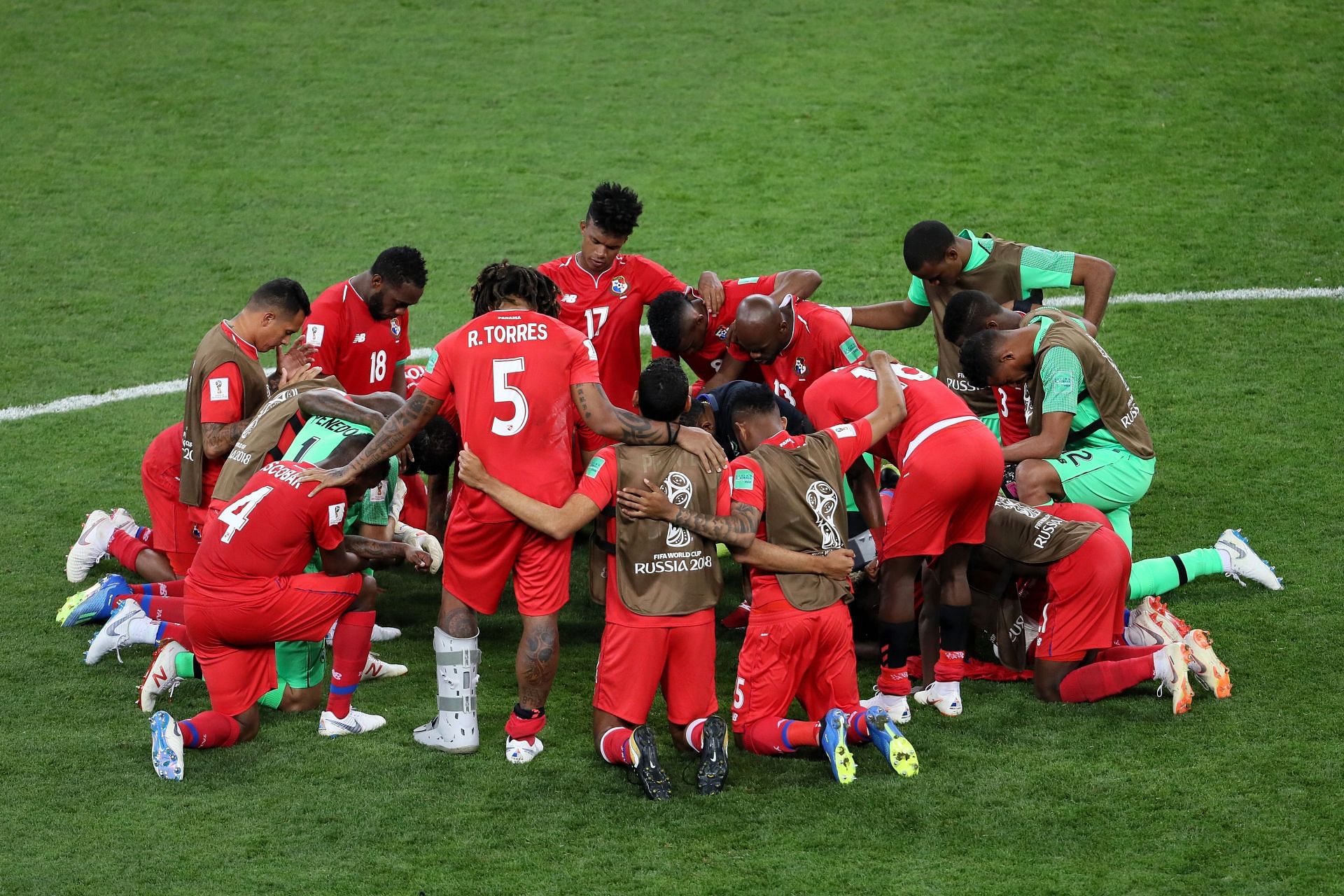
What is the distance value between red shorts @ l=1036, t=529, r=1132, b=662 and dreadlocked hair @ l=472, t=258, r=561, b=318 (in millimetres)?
2696

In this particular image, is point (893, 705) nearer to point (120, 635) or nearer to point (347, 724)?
point (347, 724)

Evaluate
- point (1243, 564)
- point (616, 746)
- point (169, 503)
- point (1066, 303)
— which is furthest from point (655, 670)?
point (1066, 303)

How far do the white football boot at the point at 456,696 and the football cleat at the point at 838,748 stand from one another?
155cm

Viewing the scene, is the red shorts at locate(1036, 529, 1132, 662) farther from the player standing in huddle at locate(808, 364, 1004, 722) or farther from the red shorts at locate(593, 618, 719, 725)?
the red shorts at locate(593, 618, 719, 725)

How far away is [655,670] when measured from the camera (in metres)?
6.04

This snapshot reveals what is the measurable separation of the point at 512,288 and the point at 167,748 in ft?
7.93

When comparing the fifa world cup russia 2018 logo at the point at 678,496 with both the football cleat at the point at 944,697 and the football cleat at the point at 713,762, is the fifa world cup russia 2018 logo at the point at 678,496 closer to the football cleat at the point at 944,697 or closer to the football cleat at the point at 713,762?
the football cleat at the point at 713,762

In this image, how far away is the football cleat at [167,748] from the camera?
233 inches

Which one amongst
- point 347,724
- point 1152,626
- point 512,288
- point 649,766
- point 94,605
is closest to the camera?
point 649,766

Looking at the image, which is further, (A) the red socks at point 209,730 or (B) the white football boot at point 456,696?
(B) the white football boot at point 456,696

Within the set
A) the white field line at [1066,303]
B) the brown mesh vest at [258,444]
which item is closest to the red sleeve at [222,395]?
the brown mesh vest at [258,444]

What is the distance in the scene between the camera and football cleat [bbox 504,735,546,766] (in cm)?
617

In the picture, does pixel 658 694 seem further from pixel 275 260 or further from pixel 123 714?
pixel 275 260

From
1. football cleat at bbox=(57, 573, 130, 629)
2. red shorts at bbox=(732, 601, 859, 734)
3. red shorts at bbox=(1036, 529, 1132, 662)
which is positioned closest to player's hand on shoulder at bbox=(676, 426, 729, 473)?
red shorts at bbox=(732, 601, 859, 734)
